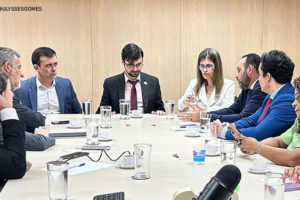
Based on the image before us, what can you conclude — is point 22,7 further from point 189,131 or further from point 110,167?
point 110,167

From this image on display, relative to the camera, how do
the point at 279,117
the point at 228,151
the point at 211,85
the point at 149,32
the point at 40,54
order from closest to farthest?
the point at 228,151, the point at 279,117, the point at 40,54, the point at 211,85, the point at 149,32

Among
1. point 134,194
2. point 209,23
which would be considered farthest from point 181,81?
point 134,194

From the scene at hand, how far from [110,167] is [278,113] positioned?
1.33 metres

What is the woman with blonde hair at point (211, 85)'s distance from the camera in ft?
17.6

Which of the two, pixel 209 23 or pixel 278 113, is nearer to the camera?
pixel 278 113

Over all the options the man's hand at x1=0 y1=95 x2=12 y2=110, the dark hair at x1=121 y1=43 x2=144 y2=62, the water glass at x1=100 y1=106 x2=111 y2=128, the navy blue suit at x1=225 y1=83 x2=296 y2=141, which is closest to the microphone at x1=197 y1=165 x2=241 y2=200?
the man's hand at x1=0 y1=95 x2=12 y2=110

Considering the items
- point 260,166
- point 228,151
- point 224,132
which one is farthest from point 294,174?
point 224,132

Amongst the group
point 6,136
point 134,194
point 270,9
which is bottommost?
point 134,194

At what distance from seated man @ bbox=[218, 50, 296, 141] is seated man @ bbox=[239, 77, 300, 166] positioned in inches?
6.9

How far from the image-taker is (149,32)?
19.9 feet

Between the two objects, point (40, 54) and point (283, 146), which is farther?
point (40, 54)

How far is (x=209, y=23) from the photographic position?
6.09 meters

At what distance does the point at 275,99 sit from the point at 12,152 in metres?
1.90

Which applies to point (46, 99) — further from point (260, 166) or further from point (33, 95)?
point (260, 166)
